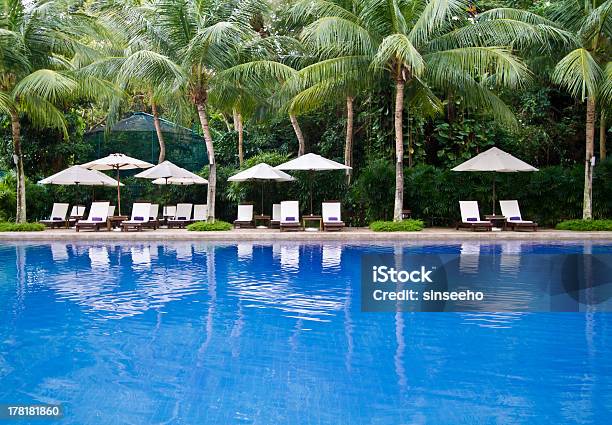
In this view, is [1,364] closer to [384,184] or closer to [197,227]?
[197,227]

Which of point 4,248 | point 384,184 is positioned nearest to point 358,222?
point 384,184

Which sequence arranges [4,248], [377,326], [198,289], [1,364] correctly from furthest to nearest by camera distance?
[4,248]
[198,289]
[377,326]
[1,364]

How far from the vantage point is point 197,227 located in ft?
56.3

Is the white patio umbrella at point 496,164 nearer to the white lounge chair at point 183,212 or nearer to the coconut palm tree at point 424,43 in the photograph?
the coconut palm tree at point 424,43

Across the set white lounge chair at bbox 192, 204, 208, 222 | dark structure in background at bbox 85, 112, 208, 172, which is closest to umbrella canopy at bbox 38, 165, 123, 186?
white lounge chair at bbox 192, 204, 208, 222

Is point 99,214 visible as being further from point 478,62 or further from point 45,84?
point 478,62

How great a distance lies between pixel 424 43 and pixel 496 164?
4.10 meters

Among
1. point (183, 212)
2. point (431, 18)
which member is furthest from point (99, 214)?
point (431, 18)

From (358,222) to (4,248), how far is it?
10.4 metres

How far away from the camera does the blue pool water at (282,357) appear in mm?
4176

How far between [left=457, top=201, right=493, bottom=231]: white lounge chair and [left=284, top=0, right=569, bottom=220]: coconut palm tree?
1880 millimetres

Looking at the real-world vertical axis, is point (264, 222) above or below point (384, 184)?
below

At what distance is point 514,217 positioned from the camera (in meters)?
16.8

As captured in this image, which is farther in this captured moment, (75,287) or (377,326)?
(75,287)
